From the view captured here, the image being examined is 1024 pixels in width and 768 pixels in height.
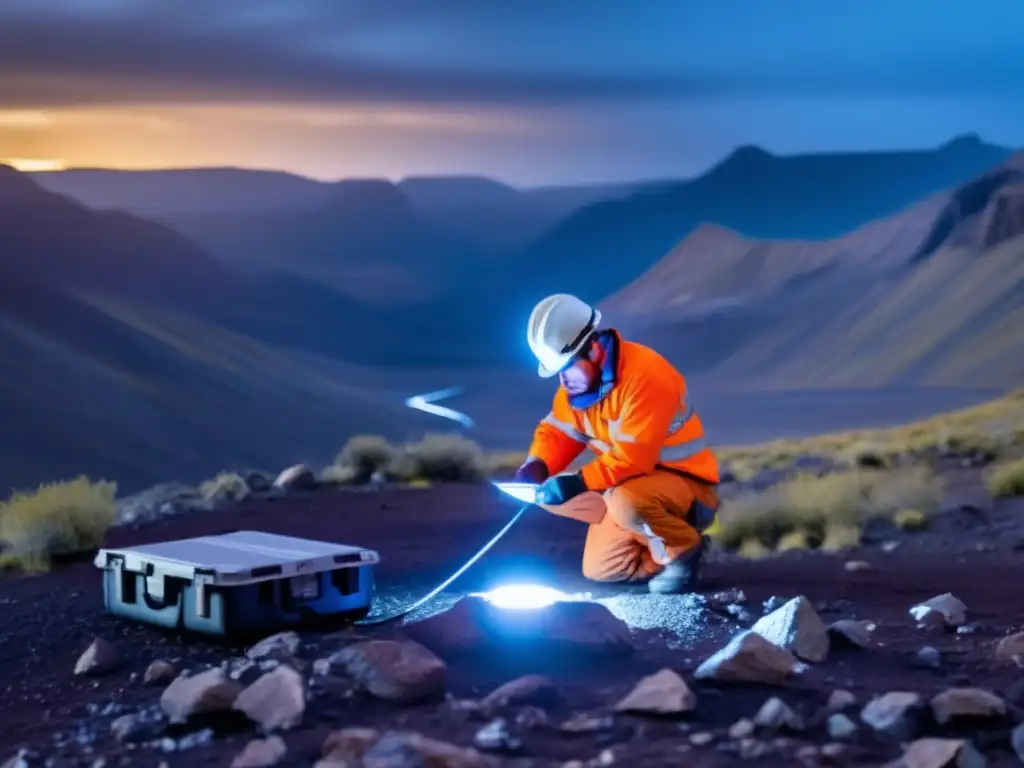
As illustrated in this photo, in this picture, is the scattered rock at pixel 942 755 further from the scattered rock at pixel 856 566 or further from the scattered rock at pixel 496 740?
the scattered rock at pixel 856 566

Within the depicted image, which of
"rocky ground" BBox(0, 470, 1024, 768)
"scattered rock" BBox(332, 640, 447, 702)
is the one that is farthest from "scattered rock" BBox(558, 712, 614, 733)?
"scattered rock" BBox(332, 640, 447, 702)

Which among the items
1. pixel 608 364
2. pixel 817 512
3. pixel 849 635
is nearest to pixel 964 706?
pixel 849 635

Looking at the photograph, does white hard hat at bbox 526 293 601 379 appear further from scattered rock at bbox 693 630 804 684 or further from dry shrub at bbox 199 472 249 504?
dry shrub at bbox 199 472 249 504

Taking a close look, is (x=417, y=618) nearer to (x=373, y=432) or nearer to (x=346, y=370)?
(x=373, y=432)

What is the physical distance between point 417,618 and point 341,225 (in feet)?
29.0

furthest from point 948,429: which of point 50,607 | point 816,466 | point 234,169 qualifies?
point 50,607

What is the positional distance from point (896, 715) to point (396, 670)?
1482 mm

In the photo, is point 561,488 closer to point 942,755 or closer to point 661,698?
point 661,698

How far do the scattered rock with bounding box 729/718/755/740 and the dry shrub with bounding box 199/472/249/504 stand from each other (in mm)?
7436

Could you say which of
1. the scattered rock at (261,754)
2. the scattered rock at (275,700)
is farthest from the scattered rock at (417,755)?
the scattered rock at (275,700)

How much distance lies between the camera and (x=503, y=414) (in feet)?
43.3

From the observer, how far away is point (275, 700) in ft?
13.1

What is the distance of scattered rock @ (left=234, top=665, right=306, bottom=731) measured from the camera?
3.93 meters

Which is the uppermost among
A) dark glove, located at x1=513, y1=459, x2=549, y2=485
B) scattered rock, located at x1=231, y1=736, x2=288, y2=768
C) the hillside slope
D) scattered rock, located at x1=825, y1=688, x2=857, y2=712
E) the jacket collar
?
the hillside slope
